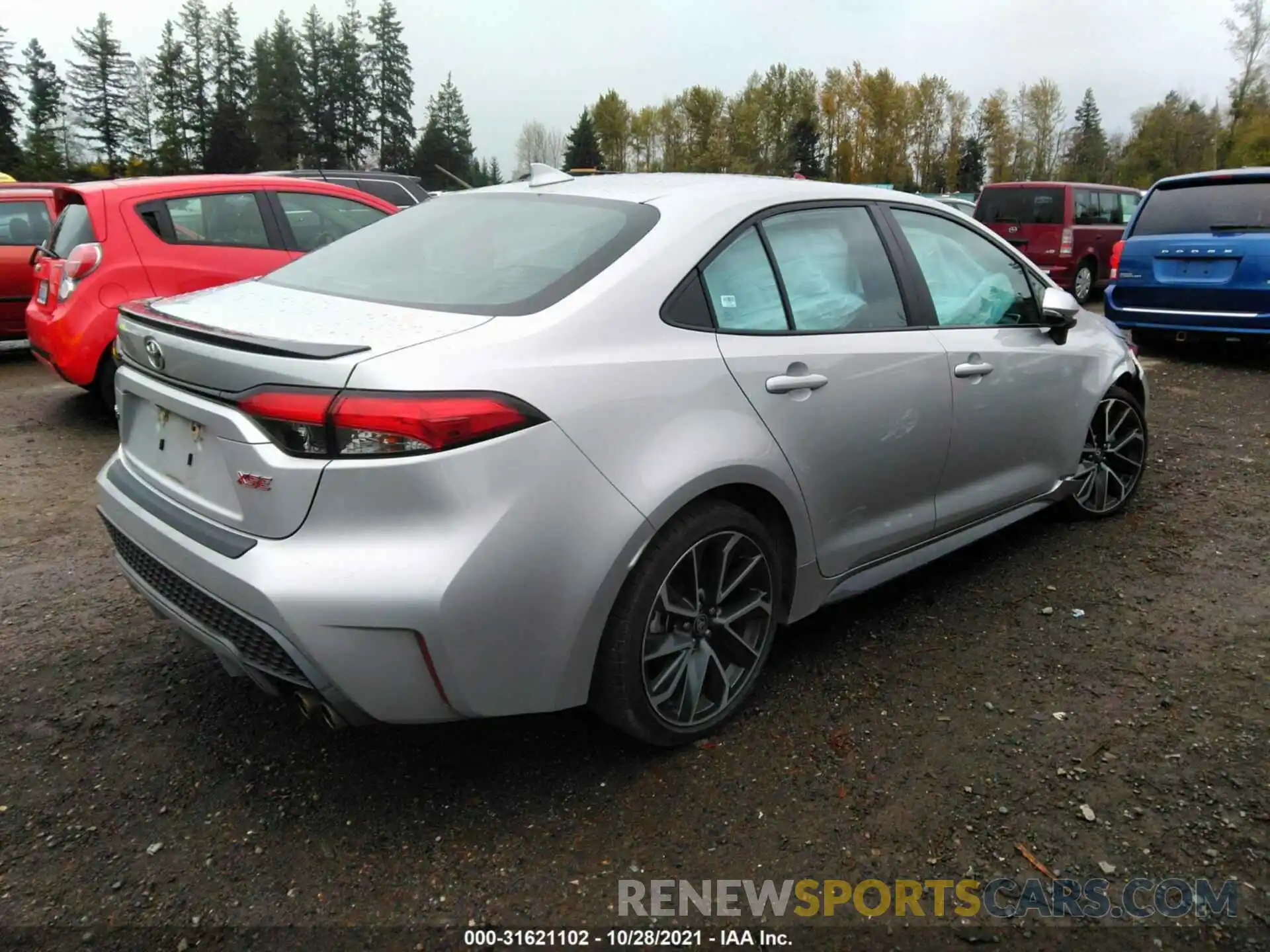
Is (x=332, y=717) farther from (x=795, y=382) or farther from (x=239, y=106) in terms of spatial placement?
(x=239, y=106)

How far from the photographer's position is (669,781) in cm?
253

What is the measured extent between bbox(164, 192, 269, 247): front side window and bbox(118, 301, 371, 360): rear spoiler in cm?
409

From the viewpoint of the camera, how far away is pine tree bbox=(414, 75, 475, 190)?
73.4 m

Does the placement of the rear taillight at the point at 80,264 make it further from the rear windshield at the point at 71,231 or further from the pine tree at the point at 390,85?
the pine tree at the point at 390,85

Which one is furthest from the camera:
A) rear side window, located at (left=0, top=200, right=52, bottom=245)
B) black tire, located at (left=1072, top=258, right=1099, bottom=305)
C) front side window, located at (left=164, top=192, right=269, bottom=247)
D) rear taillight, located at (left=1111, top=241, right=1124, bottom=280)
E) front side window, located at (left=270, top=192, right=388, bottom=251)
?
black tire, located at (left=1072, top=258, right=1099, bottom=305)

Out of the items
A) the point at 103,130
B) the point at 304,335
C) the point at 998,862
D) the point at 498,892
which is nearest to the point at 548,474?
the point at 304,335

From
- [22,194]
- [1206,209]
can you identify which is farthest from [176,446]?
[1206,209]

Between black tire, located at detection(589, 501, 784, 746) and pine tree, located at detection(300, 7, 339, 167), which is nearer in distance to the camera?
black tire, located at detection(589, 501, 784, 746)

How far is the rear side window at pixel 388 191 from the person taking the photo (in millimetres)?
11453

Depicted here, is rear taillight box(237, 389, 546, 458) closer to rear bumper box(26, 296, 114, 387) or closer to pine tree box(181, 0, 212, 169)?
rear bumper box(26, 296, 114, 387)

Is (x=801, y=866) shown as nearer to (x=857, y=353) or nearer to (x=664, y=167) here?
(x=857, y=353)

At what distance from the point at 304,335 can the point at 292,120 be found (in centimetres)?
8237

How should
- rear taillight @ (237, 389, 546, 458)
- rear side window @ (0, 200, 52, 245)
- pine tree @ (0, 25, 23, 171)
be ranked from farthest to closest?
pine tree @ (0, 25, 23, 171) → rear side window @ (0, 200, 52, 245) → rear taillight @ (237, 389, 546, 458)

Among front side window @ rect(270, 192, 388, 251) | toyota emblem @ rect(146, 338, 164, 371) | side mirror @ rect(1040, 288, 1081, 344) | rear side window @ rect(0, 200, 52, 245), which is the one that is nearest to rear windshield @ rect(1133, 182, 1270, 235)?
side mirror @ rect(1040, 288, 1081, 344)
